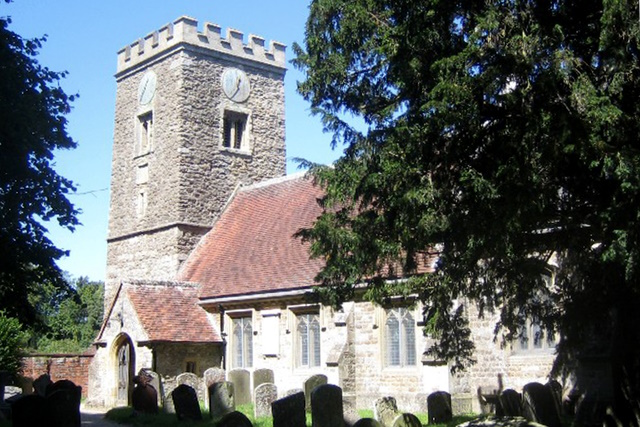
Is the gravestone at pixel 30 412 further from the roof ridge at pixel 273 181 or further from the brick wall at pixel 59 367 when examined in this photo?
the brick wall at pixel 59 367

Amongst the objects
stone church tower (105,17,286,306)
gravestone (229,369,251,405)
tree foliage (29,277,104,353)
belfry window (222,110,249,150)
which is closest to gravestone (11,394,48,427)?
gravestone (229,369,251,405)

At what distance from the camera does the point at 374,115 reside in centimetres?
1123

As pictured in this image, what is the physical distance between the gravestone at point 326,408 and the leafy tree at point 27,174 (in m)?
6.51

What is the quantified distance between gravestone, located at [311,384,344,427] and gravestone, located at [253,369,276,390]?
7294mm

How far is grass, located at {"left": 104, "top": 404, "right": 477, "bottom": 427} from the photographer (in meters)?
15.8

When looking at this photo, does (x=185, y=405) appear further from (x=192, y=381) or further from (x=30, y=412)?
(x=30, y=412)

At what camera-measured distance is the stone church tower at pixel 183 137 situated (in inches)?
1110

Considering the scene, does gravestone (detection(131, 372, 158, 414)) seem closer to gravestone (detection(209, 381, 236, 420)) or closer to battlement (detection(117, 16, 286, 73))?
gravestone (detection(209, 381, 236, 420))

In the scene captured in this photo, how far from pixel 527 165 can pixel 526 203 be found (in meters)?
0.48

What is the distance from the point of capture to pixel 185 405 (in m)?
17.0

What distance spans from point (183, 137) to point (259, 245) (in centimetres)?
578

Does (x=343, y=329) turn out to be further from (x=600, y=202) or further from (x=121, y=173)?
(x=121, y=173)

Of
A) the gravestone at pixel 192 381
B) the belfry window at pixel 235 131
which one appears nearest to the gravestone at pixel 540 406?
the gravestone at pixel 192 381

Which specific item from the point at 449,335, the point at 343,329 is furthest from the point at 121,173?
the point at 449,335
